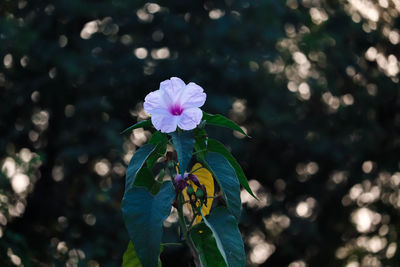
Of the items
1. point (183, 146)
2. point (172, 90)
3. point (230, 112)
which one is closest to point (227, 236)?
point (183, 146)

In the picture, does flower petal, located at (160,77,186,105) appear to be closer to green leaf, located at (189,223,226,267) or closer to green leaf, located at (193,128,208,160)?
green leaf, located at (193,128,208,160)

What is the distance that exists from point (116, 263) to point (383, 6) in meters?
3.53

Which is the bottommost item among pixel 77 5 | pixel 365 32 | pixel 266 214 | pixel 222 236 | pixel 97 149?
pixel 266 214

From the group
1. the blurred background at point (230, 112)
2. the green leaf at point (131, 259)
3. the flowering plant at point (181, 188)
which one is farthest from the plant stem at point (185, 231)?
the blurred background at point (230, 112)

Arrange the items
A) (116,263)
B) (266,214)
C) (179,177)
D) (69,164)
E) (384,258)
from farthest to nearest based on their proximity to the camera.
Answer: (266,214) → (384,258) → (69,164) → (116,263) → (179,177)

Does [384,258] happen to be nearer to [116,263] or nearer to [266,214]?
[266,214]

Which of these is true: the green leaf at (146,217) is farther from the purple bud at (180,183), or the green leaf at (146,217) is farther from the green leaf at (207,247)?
the green leaf at (207,247)

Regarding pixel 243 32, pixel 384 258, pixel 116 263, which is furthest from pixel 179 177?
pixel 384 258

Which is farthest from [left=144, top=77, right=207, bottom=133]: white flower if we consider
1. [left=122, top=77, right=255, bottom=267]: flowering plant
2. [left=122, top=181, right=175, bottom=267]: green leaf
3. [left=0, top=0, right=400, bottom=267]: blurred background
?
[left=0, top=0, right=400, bottom=267]: blurred background

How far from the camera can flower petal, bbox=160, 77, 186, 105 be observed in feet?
3.70

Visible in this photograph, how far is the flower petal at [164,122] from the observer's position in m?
1.07

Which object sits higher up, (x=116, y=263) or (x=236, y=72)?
(x=236, y=72)

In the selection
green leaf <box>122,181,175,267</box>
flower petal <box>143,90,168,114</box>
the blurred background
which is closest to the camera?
green leaf <box>122,181,175,267</box>

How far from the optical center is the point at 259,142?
5.57m
